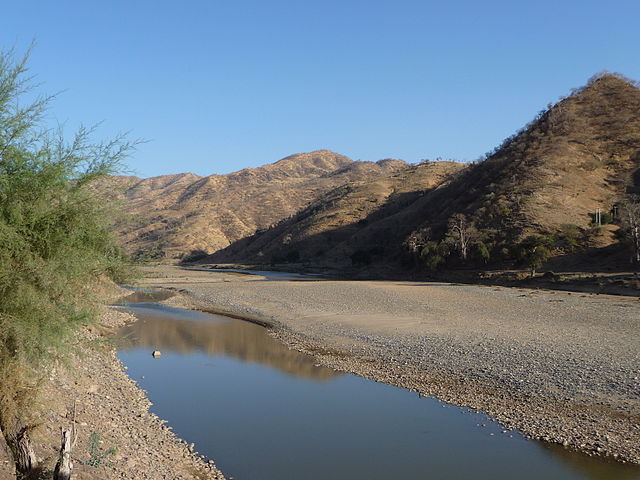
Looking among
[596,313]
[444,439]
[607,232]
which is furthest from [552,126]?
[444,439]

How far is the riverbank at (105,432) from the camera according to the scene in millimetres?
8086

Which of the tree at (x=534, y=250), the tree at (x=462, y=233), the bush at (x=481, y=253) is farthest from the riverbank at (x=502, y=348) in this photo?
the tree at (x=462, y=233)

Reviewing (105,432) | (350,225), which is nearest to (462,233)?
(350,225)

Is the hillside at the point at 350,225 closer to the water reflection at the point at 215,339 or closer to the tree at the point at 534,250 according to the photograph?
the tree at the point at 534,250

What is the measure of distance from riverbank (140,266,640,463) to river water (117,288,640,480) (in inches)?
30.5

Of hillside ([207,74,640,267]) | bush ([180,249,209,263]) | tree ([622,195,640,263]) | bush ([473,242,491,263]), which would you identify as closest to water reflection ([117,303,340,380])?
bush ([473,242,491,263])

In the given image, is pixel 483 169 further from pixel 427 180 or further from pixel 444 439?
pixel 444 439

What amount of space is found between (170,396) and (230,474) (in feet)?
19.9

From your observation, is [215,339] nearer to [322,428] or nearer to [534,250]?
[322,428]

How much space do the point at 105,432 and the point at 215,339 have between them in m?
14.3

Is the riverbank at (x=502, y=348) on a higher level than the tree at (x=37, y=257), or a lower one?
lower

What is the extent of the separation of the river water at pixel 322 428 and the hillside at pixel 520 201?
39019 millimetres

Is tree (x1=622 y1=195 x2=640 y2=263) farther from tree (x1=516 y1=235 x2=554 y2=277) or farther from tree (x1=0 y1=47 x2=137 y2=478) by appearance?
tree (x1=0 y1=47 x2=137 y2=478)

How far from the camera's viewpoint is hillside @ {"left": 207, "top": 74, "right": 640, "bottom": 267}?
5462 centimetres
